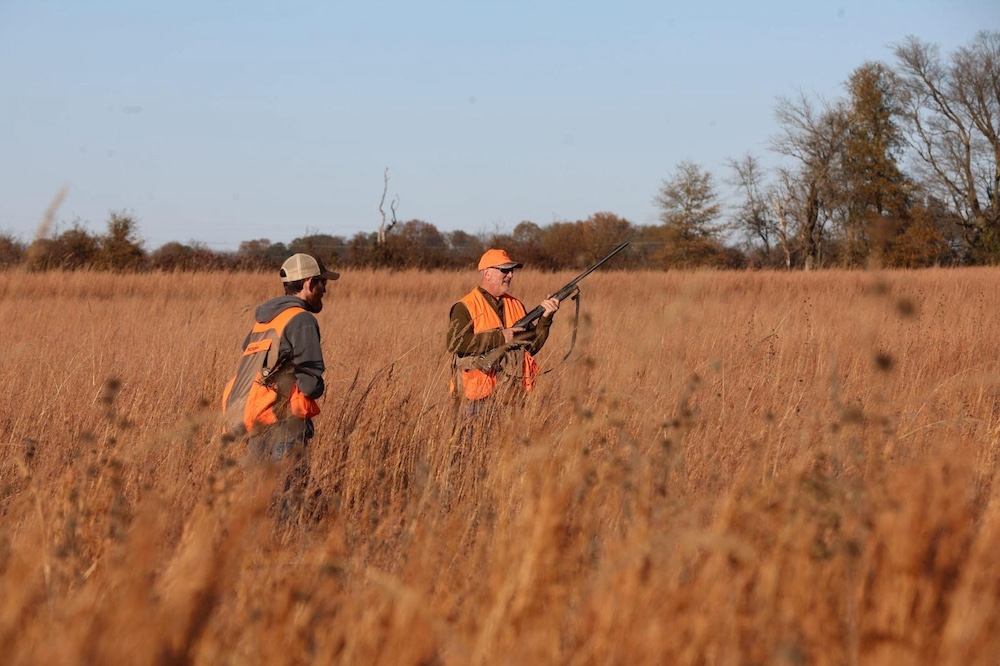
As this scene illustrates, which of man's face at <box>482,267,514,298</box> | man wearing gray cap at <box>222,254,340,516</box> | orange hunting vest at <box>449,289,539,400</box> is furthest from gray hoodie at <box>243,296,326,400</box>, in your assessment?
man's face at <box>482,267,514,298</box>

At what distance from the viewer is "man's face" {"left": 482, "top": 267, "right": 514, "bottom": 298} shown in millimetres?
5606

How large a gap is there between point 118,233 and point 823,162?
97.4 feet

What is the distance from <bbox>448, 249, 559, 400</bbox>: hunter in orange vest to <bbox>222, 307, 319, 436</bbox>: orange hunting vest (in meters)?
1.03

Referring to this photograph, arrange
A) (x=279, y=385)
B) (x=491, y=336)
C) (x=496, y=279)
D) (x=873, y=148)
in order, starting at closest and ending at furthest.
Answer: (x=279, y=385) < (x=491, y=336) < (x=496, y=279) < (x=873, y=148)

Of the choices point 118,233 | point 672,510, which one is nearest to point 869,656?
point 672,510

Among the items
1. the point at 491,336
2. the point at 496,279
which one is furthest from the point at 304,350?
the point at 496,279

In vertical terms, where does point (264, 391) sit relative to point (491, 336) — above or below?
below

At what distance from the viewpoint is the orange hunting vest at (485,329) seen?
5.25m

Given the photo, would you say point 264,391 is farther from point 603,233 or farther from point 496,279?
point 603,233

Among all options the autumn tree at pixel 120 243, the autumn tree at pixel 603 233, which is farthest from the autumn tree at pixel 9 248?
the autumn tree at pixel 603 233

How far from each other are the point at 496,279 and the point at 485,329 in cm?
31

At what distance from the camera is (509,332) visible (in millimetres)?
5406

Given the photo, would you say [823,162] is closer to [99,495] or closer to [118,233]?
[118,233]

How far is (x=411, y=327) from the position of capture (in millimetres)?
10836
